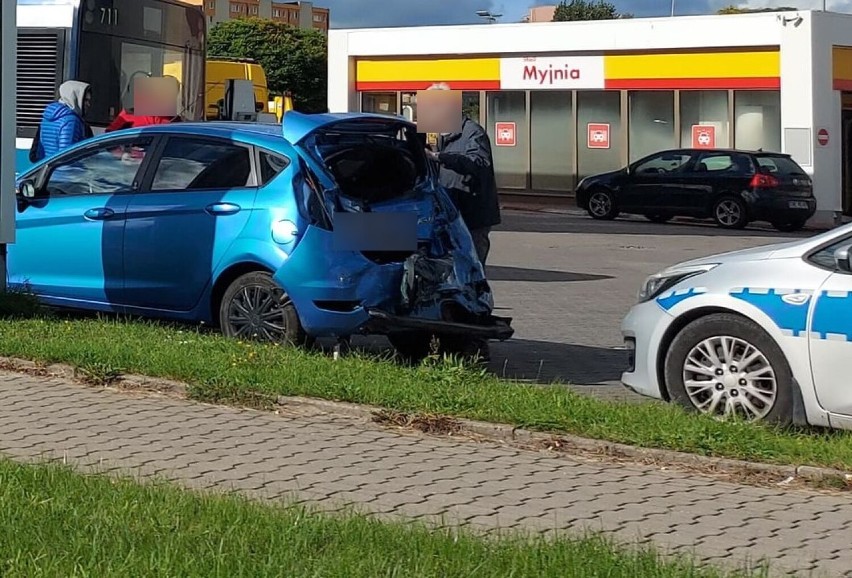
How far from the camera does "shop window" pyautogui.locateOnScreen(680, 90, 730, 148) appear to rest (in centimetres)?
3391

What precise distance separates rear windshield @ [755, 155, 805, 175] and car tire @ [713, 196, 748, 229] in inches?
34.8

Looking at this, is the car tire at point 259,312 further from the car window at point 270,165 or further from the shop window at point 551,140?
the shop window at point 551,140

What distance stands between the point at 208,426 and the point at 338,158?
2.56 meters

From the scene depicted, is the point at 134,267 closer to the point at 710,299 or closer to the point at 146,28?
the point at 710,299

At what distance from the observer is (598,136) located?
36.1 metres

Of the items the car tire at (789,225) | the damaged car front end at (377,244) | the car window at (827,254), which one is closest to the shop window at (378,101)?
the car tire at (789,225)

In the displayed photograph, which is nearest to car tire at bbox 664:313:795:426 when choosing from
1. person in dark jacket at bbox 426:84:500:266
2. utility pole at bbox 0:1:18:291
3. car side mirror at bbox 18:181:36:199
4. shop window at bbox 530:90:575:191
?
person in dark jacket at bbox 426:84:500:266

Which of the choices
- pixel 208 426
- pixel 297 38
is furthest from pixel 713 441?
pixel 297 38

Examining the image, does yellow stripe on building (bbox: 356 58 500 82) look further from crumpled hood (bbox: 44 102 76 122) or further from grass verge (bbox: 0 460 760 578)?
grass verge (bbox: 0 460 760 578)

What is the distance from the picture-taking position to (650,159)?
30438mm

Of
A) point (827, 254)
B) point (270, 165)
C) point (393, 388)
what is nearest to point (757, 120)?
point (270, 165)

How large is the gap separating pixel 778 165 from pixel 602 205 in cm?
447

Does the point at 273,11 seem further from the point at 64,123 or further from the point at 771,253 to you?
the point at 771,253

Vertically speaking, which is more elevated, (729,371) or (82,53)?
(82,53)
